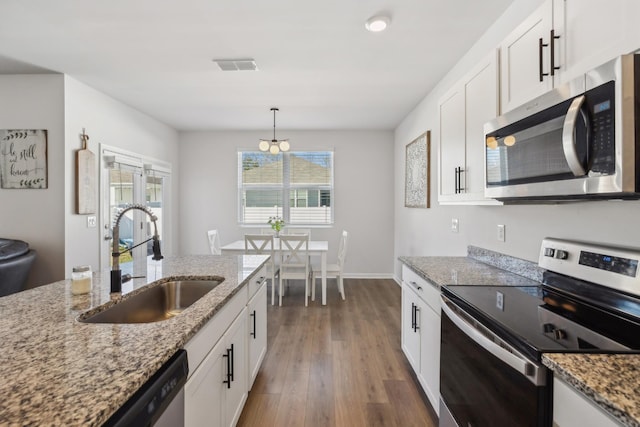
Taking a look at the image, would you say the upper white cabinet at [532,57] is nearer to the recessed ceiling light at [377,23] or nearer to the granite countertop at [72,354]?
the recessed ceiling light at [377,23]

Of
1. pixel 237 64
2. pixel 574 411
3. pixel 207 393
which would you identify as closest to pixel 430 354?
pixel 574 411

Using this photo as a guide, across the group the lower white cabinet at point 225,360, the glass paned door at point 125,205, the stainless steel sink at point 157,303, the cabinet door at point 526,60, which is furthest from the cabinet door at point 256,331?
the glass paned door at point 125,205

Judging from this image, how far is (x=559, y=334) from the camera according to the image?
1.03 m

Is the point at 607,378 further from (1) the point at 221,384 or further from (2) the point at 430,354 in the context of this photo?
(1) the point at 221,384

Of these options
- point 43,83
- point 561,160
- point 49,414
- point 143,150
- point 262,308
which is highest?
point 43,83

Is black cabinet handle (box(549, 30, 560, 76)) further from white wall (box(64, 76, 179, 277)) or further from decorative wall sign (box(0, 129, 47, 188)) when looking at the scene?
decorative wall sign (box(0, 129, 47, 188))

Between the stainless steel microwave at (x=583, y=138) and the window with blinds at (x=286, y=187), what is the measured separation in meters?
4.12

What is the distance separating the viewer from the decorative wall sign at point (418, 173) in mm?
3615

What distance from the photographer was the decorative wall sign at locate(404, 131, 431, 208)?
3615mm

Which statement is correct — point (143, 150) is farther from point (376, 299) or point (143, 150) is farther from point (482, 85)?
point (482, 85)

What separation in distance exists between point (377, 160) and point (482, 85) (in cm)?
362

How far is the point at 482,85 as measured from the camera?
1.82 m

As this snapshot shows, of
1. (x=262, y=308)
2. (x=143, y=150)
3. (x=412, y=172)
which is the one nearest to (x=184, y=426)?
(x=262, y=308)

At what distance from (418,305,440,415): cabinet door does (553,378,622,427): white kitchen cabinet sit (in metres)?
0.88
